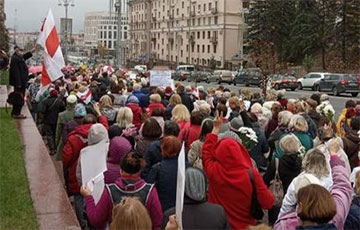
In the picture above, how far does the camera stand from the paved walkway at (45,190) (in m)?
6.76

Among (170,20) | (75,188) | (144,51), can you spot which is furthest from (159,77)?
(144,51)

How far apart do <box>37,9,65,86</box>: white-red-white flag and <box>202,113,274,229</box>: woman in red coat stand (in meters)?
7.50

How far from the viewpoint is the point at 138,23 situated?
463 feet

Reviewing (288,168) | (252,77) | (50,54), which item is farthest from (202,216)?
(252,77)

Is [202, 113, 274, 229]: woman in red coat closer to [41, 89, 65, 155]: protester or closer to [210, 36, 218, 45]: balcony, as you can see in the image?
[41, 89, 65, 155]: protester

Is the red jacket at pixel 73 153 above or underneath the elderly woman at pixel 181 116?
underneath

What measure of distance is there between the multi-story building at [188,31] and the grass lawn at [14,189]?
267ft

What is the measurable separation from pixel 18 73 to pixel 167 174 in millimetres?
9364

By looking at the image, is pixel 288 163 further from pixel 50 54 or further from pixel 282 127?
pixel 50 54

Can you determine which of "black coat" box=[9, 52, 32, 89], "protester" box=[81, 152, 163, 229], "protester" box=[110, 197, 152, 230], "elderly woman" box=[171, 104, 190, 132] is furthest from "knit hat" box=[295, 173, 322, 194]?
"black coat" box=[9, 52, 32, 89]

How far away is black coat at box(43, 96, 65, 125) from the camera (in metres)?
13.2

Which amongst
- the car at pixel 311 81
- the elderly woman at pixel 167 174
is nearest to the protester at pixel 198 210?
the elderly woman at pixel 167 174

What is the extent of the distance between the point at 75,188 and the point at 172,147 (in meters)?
2.15

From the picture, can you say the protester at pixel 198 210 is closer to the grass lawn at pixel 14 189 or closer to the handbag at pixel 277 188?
the handbag at pixel 277 188
